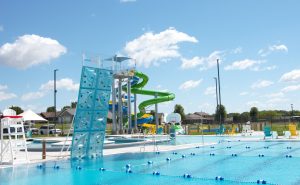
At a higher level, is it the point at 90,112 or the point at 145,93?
the point at 145,93

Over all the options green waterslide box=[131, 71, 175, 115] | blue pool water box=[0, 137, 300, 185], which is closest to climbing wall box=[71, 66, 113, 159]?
blue pool water box=[0, 137, 300, 185]

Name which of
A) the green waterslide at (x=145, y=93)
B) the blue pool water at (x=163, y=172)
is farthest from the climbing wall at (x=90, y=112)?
the green waterslide at (x=145, y=93)

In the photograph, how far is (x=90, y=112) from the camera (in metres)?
14.2

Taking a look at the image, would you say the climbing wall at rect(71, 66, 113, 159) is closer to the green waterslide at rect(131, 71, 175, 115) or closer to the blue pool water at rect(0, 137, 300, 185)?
the blue pool water at rect(0, 137, 300, 185)

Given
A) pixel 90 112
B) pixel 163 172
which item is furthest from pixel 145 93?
pixel 163 172

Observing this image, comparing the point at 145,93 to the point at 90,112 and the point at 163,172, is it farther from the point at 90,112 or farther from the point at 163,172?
the point at 163,172

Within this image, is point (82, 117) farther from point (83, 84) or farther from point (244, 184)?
point (244, 184)

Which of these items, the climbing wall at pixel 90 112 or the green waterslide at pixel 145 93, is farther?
the green waterslide at pixel 145 93

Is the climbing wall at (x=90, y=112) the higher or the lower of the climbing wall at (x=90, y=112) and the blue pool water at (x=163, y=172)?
the higher

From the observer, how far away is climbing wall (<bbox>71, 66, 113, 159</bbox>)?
13.8m

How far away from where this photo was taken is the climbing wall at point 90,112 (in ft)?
45.4

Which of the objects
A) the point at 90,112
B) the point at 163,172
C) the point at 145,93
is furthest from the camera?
the point at 145,93

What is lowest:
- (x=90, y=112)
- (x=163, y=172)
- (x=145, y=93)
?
(x=163, y=172)

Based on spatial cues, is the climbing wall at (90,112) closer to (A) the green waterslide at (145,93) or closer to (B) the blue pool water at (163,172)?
(B) the blue pool water at (163,172)
